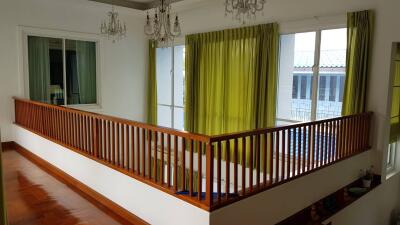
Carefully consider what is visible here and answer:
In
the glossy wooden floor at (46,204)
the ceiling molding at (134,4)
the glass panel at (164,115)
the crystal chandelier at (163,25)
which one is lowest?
the glossy wooden floor at (46,204)

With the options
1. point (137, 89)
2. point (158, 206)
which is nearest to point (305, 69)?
point (158, 206)

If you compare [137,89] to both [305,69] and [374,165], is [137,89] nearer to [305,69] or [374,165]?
[305,69]

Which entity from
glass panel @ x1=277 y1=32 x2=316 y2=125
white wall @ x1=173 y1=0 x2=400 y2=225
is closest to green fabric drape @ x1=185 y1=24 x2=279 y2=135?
glass panel @ x1=277 y1=32 x2=316 y2=125

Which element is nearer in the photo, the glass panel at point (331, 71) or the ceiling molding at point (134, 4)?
the glass panel at point (331, 71)

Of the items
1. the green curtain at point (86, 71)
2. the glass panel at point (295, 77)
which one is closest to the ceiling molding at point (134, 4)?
the green curtain at point (86, 71)

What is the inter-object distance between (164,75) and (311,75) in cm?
388

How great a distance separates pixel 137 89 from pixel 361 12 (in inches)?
204

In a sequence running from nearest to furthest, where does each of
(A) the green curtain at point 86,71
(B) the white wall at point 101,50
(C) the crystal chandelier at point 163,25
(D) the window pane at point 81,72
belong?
(C) the crystal chandelier at point 163,25 → (B) the white wall at point 101,50 → (D) the window pane at point 81,72 → (A) the green curtain at point 86,71

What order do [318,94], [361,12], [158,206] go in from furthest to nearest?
1. [318,94]
2. [361,12]
3. [158,206]

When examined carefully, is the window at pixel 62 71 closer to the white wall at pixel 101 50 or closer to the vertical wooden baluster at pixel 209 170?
the white wall at pixel 101 50

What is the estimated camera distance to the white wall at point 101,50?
566 cm

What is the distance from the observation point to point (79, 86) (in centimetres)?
676

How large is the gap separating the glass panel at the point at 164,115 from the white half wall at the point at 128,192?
127 inches

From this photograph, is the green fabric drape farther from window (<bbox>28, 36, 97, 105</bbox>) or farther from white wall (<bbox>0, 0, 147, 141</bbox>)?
window (<bbox>28, 36, 97, 105</bbox>)
